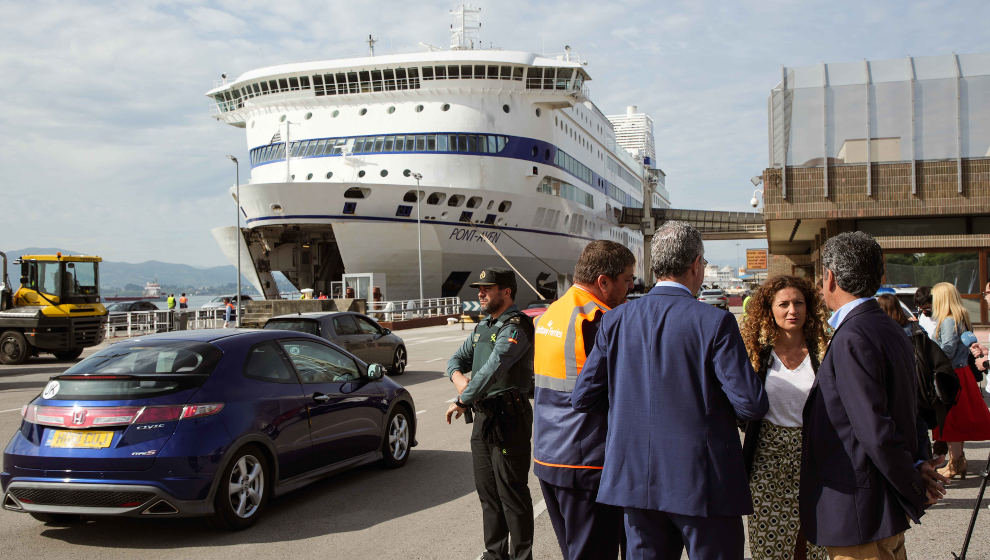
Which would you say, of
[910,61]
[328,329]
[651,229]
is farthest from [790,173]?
[651,229]

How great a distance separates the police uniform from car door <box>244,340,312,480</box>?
2610 mm

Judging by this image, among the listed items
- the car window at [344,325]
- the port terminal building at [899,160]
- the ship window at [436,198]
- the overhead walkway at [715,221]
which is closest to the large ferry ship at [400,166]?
the ship window at [436,198]

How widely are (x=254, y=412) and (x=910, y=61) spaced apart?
62.1ft

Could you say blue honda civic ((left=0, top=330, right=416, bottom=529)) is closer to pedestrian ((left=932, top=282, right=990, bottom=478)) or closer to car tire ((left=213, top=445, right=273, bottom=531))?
car tire ((left=213, top=445, right=273, bottom=531))

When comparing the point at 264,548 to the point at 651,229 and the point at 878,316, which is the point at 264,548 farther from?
the point at 651,229

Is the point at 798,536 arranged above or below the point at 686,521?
below

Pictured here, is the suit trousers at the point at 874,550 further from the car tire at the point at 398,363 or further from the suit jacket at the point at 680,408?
the car tire at the point at 398,363

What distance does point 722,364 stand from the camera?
2684 mm

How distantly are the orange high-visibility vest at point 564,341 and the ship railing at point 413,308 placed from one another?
27.2m

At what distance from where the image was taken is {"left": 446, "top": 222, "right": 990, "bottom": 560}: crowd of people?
8.93 ft

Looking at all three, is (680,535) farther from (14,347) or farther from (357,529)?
(14,347)

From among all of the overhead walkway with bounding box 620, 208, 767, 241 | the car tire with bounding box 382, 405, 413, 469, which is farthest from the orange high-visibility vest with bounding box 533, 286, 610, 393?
the overhead walkway with bounding box 620, 208, 767, 241

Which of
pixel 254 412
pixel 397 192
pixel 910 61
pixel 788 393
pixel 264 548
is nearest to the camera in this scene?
pixel 788 393

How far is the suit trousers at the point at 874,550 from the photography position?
2795 millimetres
